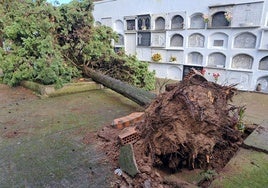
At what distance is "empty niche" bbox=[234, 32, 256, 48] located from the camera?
6520 millimetres

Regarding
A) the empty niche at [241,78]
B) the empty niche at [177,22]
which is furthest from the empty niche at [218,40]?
→ the empty niche at [177,22]

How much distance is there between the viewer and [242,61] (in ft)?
22.5

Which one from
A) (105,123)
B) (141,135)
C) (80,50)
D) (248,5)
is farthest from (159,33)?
(141,135)

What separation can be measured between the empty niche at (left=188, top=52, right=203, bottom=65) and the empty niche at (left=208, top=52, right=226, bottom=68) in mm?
340

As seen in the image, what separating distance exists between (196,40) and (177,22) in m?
1.08

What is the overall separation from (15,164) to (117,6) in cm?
901

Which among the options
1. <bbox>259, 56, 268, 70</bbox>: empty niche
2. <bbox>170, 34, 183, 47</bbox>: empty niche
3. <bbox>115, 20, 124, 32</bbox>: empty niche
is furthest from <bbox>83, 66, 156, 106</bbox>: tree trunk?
<bbox>115, 20, 124, 32</bbox>: empty niche

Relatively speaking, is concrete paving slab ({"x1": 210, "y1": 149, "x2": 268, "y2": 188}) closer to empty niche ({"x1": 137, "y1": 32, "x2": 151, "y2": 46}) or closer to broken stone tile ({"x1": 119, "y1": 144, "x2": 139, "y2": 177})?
broken stone tile ({"x1": 119, "y1": 144, "x2": 139, "y2": 177})

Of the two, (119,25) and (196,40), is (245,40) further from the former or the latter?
(119,25)

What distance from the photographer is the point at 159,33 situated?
8.56m

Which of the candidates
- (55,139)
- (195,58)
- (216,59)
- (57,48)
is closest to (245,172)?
(55,139)

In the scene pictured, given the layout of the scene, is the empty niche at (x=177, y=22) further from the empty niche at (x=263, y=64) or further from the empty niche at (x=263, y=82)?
the empty niche at (x=263, y=82)

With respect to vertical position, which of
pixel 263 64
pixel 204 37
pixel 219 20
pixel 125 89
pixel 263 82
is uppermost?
pixel 219 20

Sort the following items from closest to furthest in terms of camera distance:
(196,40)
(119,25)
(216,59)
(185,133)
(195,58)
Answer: (185,133) < (216,59) < (196,40) < (195,58) < (119,25)
